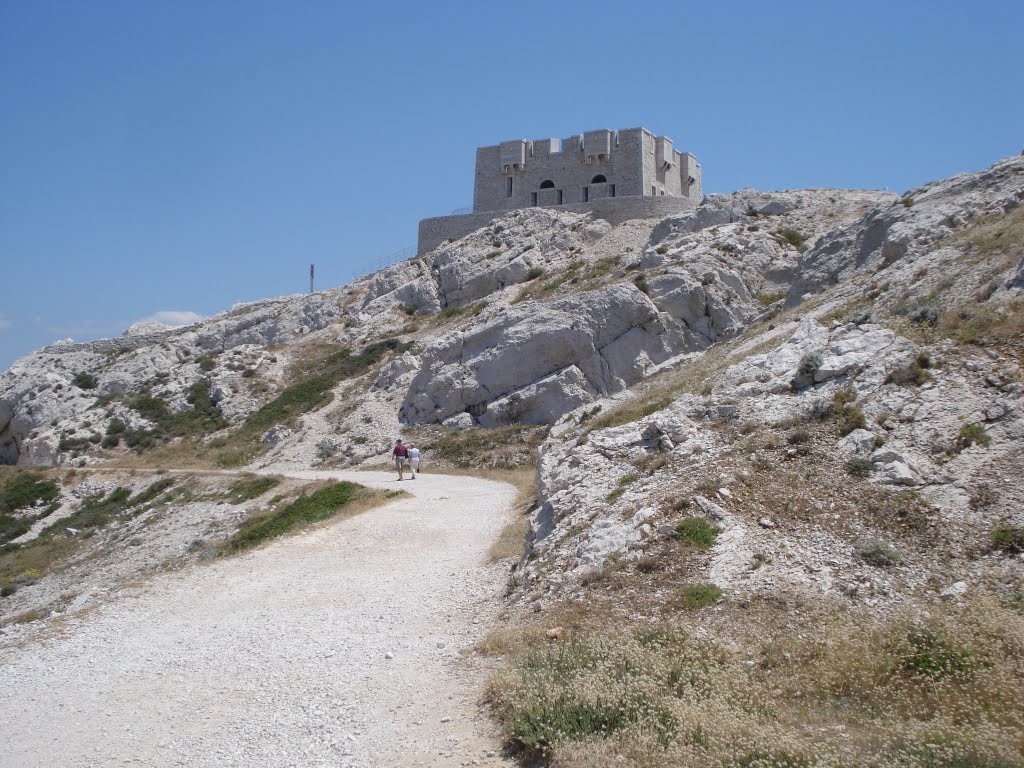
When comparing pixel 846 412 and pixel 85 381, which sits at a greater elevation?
pixel 85 381

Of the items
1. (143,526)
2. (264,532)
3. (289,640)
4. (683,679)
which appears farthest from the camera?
(143,526)

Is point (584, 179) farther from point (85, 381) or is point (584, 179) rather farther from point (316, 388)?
point (85, 381)

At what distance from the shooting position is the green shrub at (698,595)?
9891 mm

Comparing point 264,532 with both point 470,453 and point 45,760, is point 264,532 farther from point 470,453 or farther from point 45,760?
point 45,760

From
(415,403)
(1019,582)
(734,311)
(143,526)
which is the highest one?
(734,311)

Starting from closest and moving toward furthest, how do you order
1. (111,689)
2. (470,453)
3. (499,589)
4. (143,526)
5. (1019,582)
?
(1019,582) → (111,689) → (499,589) → (143,526) → (470,453)

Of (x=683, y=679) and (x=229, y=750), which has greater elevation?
(x=683, y=679)

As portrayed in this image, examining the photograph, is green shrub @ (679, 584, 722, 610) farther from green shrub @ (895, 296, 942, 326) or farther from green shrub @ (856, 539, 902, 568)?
green shrub @ (895, 296, 942, 326)

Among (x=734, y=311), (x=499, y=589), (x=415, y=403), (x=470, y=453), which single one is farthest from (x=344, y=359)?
(x=499, y=589)

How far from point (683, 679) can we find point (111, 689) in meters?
6.82

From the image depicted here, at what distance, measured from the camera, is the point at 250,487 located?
27.3 metres

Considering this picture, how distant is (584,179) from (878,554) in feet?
142

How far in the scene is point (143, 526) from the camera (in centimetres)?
2758

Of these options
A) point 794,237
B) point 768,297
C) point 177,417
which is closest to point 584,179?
point 794,237
